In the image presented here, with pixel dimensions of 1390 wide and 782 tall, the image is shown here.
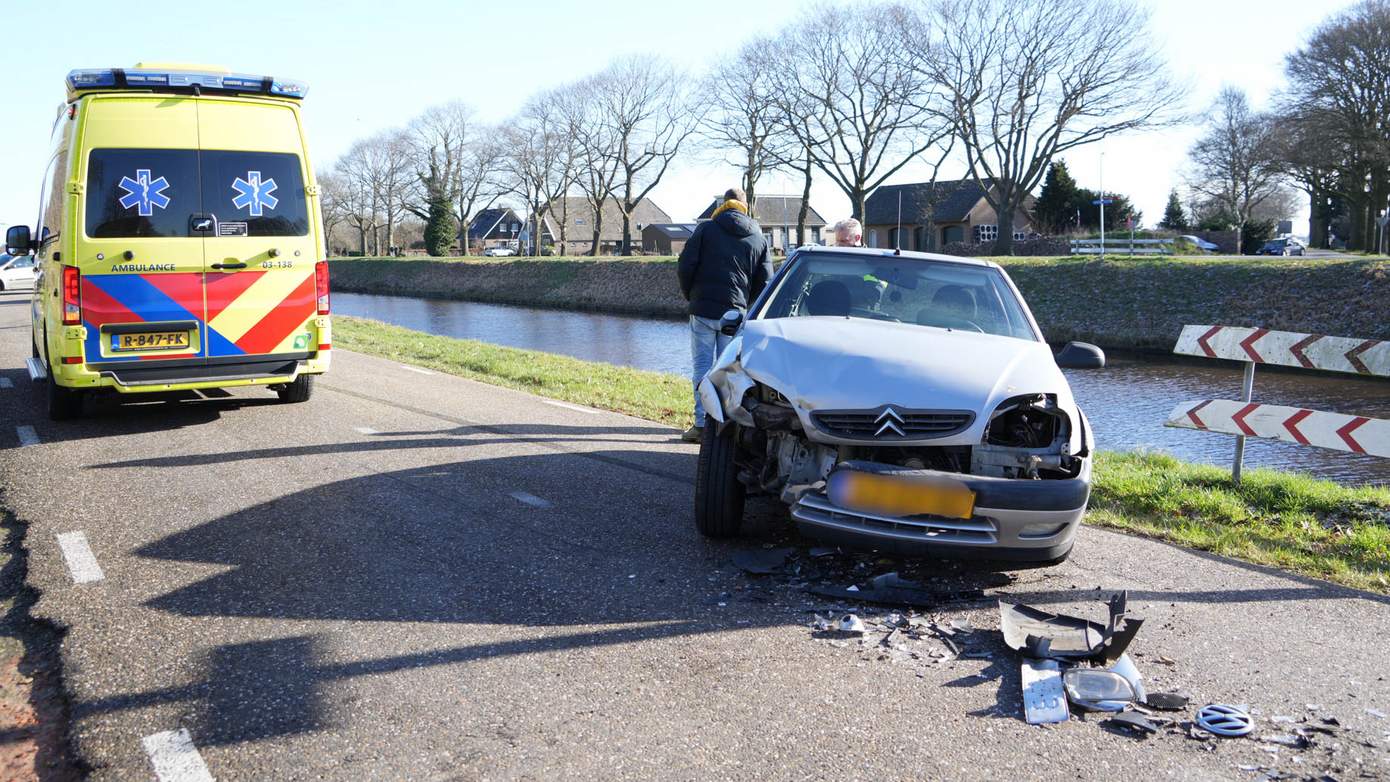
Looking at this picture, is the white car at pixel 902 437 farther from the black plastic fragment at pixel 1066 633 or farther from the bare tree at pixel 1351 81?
the bare tree at pixel 1351 81

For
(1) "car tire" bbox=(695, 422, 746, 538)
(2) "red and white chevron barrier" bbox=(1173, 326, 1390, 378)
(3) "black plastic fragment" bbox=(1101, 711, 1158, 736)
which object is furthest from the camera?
(2) "red and white chevron barrier" bbox=(1173, 326, 1390, 378)

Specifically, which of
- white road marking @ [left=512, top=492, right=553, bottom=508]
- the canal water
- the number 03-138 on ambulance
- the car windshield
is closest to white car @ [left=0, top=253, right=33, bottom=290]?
the canal water

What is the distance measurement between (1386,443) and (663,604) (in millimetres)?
4539

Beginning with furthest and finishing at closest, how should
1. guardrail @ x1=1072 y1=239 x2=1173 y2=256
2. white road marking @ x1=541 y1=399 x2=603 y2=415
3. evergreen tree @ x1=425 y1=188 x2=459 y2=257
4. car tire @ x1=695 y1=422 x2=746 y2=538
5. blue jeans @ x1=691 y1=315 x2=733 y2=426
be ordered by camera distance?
1. evergreen tree @ x1=425 y1=188 x2=459 y2=257
2. guardrail @ x1=1072 y1=239 x2=1173 y2=256
3. white road marking @ x1=541 y1=399 x2=603 y2=415
4. blue jeans @ x1=691 y1=315 x2=733 y2=426
5. car tire @ x1=695 y1=422 x2=746 y2=538

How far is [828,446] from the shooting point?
15.5ft

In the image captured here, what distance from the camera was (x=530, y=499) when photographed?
6188 millimetres

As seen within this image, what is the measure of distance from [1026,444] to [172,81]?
7341 millimetres

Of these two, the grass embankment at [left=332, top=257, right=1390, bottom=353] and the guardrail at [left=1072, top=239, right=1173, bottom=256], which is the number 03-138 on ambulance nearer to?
the grass embankment at [left=332, top=257, right=1390, bottom=353]

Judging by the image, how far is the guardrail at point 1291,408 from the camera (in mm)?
6152

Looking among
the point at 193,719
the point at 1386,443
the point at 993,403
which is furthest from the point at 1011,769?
the point at 1386,443

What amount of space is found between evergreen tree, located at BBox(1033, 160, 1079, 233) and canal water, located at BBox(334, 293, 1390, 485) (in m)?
43.3

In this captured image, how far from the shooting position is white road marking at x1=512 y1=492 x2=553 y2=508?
605cm

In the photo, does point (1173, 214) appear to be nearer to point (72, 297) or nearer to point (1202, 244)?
point (1202, 244)

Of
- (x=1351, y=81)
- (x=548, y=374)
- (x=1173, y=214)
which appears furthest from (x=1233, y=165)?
(x=548, y=374)
